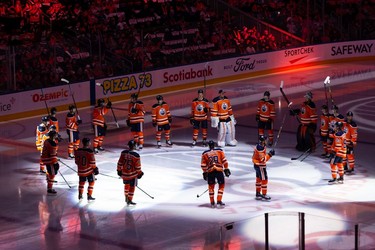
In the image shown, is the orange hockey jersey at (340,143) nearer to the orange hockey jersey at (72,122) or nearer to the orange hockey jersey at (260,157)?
the orange hockey jersey at (260,157)

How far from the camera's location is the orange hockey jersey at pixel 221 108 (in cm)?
2279

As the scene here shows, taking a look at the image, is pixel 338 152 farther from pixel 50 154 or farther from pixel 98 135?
pixel 98 135

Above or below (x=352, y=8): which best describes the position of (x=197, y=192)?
below

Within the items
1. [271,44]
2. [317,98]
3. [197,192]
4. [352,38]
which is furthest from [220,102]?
[352,38]

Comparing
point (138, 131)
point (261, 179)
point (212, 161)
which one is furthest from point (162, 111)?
point (212, 161)

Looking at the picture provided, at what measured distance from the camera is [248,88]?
32594 mm

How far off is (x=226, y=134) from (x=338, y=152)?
4.71 metres

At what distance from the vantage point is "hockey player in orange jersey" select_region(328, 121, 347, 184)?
62.3ft

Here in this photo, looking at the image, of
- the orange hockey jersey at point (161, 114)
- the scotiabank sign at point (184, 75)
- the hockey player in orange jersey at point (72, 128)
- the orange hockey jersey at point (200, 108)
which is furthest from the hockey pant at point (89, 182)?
the scotiabank sign at point (184, 75)

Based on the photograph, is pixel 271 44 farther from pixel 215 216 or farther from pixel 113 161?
pixel 215 216

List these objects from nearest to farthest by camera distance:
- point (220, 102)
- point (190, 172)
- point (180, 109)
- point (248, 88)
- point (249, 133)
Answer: point (190, 172) < point (220, 102) < point (249, 133) < point (180, 109) < point (248, 88)

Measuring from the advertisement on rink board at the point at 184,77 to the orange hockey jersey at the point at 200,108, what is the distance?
366cm

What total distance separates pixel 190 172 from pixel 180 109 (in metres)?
8.27

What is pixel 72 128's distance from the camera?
2188 centimetres
